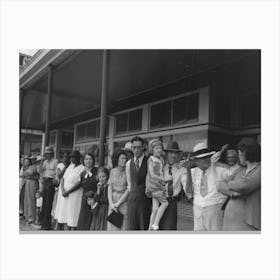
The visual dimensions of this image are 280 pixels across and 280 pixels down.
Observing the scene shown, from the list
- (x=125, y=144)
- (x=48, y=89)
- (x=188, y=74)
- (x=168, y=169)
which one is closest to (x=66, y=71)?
(x=48, y=89)

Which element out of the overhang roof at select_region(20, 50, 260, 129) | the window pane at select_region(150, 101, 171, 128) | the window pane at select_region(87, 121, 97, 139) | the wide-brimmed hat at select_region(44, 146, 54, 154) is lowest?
the wide-brimmed hat at select_region(44, 146, 54, 154)

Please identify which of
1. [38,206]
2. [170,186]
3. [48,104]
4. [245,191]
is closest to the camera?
[245,191]

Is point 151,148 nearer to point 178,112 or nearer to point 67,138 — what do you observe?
point 178,112

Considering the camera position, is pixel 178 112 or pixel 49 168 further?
pixel 49 168

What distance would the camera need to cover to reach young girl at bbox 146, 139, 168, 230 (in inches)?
139

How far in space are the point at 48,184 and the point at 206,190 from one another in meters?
2.16

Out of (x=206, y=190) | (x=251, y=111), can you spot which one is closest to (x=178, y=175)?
(x=206, y=190)

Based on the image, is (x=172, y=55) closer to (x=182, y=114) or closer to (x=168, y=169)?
(x=182, y=114)

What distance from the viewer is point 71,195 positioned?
12.3 ft

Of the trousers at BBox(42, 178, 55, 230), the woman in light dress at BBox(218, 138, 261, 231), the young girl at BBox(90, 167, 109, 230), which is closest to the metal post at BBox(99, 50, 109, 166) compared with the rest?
the young girl at BBox(90, 167, 109, 230)

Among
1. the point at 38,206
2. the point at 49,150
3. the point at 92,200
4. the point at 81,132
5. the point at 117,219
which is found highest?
the point at 81,132

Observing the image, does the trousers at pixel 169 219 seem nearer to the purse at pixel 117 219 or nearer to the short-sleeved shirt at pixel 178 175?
the short-sleeved shirt at pixel 178 175

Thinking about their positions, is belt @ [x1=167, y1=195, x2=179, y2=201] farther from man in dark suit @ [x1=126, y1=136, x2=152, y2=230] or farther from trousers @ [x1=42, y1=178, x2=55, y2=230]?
trousers @ [x1=42, y1=178, x2=55, y2=230]

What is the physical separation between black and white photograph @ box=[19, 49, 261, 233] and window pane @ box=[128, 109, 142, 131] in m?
0.02
